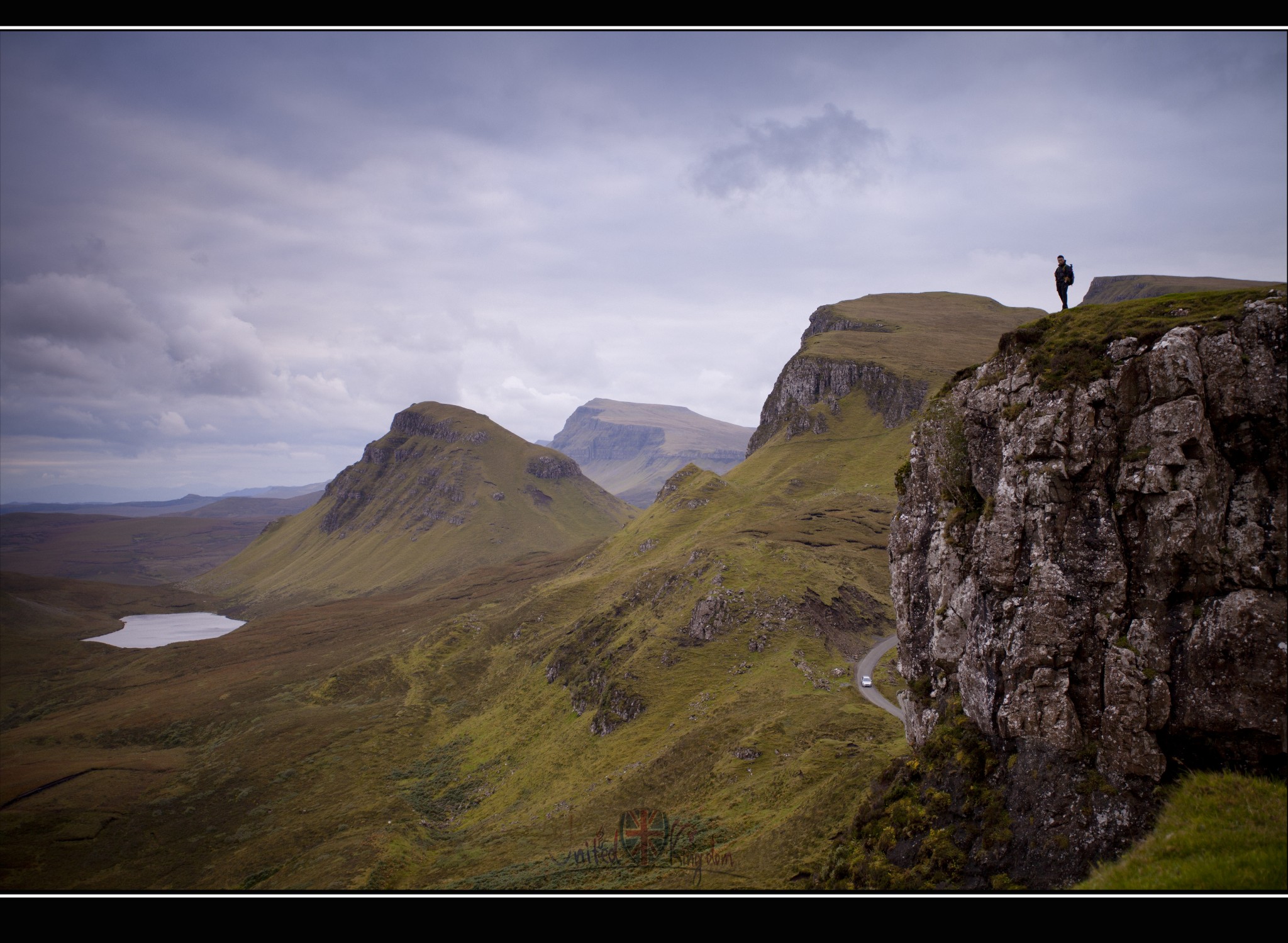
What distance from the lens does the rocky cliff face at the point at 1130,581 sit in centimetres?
2002

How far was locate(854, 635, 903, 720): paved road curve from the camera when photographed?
59.5m

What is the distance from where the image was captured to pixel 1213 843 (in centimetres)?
1759

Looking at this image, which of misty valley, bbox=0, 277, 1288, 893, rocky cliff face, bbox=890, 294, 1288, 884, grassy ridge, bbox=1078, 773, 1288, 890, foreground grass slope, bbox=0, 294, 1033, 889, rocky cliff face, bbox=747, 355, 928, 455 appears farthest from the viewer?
rocky cliff face, bbox=747, 355, 928, 455

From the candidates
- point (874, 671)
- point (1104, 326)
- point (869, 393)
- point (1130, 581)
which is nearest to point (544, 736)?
point (874, 671)

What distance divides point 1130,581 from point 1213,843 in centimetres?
851

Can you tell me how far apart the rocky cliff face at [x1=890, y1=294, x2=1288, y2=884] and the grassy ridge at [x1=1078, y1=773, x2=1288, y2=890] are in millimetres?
1036

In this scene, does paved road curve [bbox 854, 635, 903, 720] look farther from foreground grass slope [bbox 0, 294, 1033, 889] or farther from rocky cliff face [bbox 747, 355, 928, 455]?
rocky cliff face [bbox 747, 355, 928, 455]

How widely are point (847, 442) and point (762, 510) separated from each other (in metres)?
55.3

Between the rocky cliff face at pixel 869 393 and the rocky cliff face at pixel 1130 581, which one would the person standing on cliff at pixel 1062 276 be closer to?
the rocky cliff face at pixel 1130 581

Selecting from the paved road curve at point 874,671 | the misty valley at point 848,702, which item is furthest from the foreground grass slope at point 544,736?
the paved road curve at point 874,671

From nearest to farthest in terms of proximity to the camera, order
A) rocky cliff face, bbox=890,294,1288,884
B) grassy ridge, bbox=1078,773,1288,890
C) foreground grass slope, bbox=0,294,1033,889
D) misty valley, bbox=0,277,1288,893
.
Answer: grassy ridge, bbox=1078,773,1288,890, rocky cliff face, bbox=890,294,1288,884, misty valley, bbox=0,277,1288,893, foreground grass slope, bbox=0,294,1033,889

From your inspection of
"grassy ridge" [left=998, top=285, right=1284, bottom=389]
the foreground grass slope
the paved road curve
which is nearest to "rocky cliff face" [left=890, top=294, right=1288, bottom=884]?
"grassy ridge" [left=998, top=285, right=1284, bottom=389]

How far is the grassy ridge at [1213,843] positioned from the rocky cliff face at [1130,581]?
104 cm

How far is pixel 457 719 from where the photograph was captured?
4272 inches
